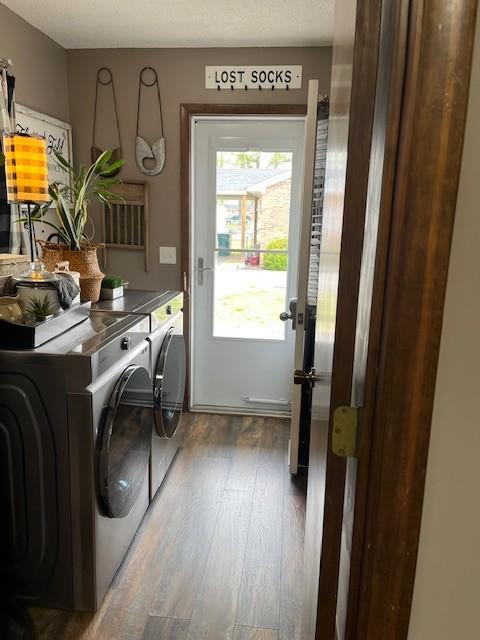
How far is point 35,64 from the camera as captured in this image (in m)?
2.72

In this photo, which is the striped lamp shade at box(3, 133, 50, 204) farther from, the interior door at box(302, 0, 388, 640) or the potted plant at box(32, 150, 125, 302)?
the interior door at box(302, 0, 388, 640)

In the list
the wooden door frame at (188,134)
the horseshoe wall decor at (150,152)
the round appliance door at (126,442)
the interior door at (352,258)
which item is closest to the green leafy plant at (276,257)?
the wooden door frame at (188,134)

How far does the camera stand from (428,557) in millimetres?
654

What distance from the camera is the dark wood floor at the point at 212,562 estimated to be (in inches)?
65.7

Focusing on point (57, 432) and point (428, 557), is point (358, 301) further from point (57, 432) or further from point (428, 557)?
point (57, 432)

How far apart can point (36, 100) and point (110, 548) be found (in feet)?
7.94

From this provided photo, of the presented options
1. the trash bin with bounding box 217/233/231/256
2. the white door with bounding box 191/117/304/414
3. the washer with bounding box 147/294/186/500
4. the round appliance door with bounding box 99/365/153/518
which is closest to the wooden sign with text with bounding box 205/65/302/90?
the white door with bounding box 191/117/304/414

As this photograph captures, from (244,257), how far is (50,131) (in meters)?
1.43

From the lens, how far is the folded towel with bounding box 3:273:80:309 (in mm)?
1669

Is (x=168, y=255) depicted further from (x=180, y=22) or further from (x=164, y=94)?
(x=180, y=22)

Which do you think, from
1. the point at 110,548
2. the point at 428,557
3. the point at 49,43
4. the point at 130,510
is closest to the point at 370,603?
the point at 428,557

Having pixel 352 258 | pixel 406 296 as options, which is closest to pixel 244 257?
pixel 352 258

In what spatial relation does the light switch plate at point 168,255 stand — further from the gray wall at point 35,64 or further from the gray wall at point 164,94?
the gray wall at point 35,64

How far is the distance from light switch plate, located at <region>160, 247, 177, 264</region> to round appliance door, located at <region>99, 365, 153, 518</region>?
1.33 m
